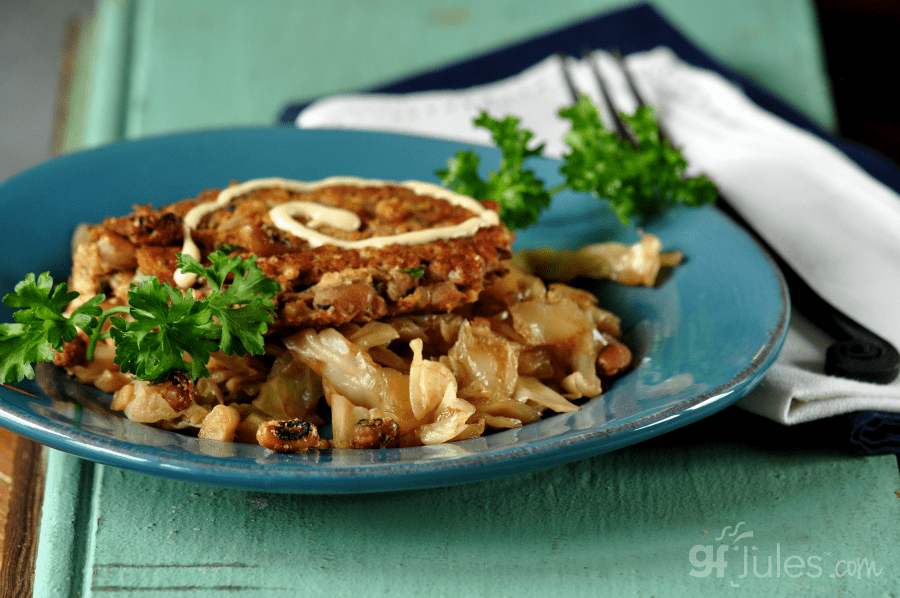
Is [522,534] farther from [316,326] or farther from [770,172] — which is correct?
[770,172]

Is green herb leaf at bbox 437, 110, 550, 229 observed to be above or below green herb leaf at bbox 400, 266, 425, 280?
above

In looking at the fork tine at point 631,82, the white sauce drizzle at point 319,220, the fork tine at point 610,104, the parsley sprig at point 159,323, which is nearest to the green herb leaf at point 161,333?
the parsley sprig at point 159,323

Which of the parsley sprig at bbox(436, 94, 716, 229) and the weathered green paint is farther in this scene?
the parsley sprig at bbox(436, 94, 716, 229)

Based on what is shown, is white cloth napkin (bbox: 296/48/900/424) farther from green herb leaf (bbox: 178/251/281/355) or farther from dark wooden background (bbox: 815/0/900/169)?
dark wooden background (bbox: 815/0/900/169)

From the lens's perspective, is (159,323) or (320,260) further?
(320,260)

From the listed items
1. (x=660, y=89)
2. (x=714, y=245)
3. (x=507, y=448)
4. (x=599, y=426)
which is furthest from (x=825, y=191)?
(x=507, y=448)

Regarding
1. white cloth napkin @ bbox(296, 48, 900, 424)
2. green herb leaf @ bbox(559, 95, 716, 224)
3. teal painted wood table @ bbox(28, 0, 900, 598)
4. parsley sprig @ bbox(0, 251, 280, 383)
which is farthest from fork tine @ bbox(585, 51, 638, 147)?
parsley sprig @ bbox(0, 251, 280, 383)

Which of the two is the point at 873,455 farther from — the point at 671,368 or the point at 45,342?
Result: the point at 45,342

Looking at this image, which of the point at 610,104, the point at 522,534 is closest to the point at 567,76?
the point at 610,104
